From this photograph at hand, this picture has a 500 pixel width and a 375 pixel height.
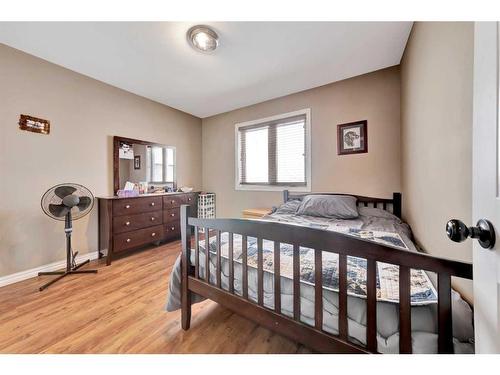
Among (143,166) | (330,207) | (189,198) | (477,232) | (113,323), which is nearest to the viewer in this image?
(477,232)

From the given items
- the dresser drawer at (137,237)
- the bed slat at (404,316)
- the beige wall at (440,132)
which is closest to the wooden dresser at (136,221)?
the dresser drawer at (137,237)

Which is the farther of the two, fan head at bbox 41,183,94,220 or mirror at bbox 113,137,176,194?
mirror at bbox 113,137,176,194

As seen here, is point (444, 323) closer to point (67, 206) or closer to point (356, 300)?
point (356, 300)

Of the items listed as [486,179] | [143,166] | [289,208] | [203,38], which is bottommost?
[289,208]

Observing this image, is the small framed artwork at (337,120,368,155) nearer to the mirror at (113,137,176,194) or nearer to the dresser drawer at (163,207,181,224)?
the dresser drawer at (163,207,181,224)

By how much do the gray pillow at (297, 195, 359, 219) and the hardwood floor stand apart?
1367mm

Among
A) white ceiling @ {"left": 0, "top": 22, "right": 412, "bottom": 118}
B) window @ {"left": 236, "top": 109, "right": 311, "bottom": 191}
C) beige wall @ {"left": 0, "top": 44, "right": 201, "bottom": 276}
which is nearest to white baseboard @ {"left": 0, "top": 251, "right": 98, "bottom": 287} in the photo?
beige wall @ {"left": 0, "top": 44, "right": 201, "bottom": 276}

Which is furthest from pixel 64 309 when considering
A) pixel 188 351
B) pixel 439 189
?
pixel 439 189

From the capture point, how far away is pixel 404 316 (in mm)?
714

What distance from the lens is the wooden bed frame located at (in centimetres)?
67

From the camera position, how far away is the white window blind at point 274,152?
121 inches

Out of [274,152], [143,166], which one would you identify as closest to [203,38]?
[274,152]

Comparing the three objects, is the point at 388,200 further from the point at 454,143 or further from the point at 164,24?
the point at 164,24

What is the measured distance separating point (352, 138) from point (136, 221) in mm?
3070
